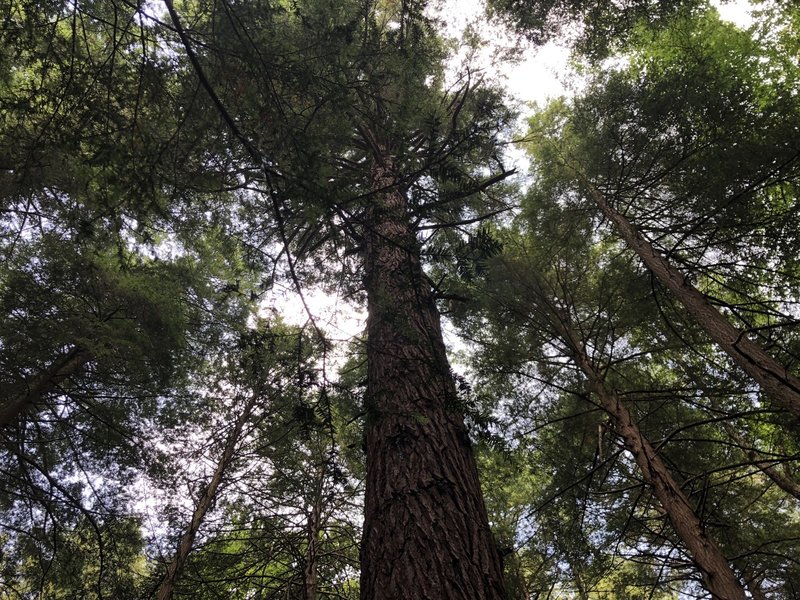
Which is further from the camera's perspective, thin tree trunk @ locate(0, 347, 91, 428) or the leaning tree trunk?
thin tree trunk @ locate(0, 347, 91, 428)

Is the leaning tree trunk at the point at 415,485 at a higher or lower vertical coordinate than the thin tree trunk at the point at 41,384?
lower

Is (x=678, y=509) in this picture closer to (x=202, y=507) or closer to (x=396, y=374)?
(x=396, y=374)

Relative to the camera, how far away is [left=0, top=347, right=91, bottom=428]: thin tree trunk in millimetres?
5570

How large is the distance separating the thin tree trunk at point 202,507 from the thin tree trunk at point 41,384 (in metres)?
2.51

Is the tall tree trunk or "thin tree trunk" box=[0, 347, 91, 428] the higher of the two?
"thin tree trunk" box=[0, 347, 91, 428]

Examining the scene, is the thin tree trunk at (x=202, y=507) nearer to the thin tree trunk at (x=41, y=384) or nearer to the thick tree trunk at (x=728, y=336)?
the thin tree trunk at (x=41, y=384)

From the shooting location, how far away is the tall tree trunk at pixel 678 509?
148 inches

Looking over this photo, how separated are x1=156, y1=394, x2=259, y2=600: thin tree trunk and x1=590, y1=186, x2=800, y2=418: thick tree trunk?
6607mm

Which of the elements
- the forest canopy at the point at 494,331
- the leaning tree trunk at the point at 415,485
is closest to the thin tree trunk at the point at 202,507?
the forest canopy at the point at 494,331

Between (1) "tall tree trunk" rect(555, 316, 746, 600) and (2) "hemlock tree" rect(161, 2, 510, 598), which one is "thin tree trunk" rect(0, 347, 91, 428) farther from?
(1) "tall tree trunk" rect(555, 316, 746, 600)

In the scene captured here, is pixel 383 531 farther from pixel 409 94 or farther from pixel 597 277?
pixel 597 277

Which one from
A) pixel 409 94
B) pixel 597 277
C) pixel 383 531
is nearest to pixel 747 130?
pixel 597 277

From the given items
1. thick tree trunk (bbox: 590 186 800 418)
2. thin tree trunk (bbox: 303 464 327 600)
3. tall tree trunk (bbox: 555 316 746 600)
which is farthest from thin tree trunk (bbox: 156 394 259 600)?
thick tree trunk (bbox: 590 186 800 418)

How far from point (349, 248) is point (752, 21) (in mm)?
9473
